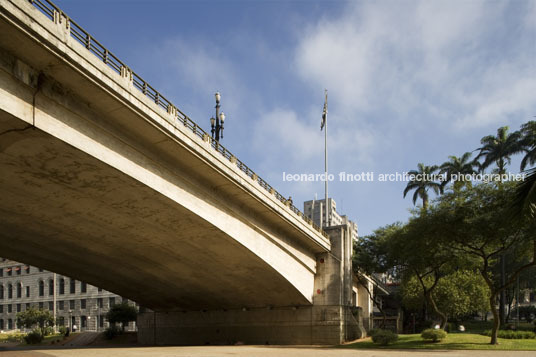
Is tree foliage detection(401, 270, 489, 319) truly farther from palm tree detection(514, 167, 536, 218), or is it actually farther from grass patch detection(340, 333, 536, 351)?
palm tree detection(514, 167, 536, 218)

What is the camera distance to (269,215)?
30.0 m

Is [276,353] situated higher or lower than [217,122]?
lower

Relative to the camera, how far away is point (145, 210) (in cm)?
2306

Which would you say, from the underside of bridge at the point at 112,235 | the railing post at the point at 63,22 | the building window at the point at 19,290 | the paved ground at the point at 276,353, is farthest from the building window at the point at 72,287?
the railing post at the point at 63,22

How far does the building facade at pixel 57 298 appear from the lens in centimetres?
6894

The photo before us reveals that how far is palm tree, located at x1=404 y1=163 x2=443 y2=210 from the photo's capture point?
64.4 metres

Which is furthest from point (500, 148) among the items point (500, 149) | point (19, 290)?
point (19, 290)

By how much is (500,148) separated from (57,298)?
73.3m

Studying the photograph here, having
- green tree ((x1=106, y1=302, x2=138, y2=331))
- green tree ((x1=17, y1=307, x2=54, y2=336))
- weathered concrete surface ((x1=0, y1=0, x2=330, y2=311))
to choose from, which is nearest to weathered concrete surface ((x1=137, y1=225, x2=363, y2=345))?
weathered concrete surface ((x1=0, y1=0, x2=330, y2=311))

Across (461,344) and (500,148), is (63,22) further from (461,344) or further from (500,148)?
(500,148)

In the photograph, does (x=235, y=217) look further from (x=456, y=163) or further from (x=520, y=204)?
(x=456, y=163)

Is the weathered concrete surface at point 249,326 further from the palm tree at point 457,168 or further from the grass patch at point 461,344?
the palm tree at point 457,168

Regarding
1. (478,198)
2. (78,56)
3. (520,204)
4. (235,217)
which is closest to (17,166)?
(78,56)

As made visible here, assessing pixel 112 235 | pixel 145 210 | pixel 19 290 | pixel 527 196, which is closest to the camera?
pixel 527 196
